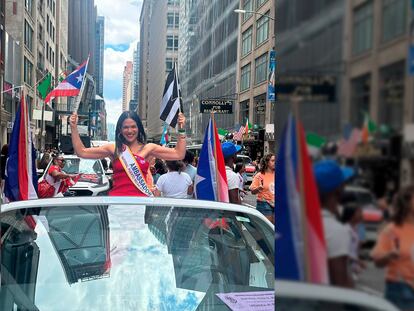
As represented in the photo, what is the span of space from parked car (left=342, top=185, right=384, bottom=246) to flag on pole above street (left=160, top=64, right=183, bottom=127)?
6.37 m

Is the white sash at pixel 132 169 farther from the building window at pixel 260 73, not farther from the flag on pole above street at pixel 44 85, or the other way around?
the building window at pixel 260 73

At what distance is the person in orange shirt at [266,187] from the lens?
6.57m

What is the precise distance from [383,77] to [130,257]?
202 centimetres

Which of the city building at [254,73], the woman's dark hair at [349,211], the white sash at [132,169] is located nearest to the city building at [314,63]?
the woman's dark hair at [349,211]

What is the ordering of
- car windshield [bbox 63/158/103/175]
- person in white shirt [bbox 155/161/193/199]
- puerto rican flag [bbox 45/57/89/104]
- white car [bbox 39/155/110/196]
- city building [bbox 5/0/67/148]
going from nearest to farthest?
city building [bbox 5/0/67/148], person in white shirt [bbox 155/161/193/199], puerto rican flag [bbox 45/57/89/104], white car [bbox 39/155/110/196], car windshield [bbox 63/158/103/175]

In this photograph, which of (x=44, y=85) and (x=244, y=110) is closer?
(x=44, y=85)

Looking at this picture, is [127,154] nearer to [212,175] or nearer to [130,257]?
[212,175]

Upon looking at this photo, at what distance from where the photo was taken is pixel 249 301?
234 cm

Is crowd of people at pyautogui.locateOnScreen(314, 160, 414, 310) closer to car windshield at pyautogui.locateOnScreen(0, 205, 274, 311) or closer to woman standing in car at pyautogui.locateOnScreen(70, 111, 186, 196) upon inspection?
car windshield at pyautogui.locateOnScreen(0, 205, 274, 311)

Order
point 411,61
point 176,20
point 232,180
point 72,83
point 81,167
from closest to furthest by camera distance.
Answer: point 411,61 < point 232,180 < point 72,83 < point 81,167 < point 176,20

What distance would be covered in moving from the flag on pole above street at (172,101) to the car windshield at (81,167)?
5.26 meters

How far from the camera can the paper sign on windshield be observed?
225cm

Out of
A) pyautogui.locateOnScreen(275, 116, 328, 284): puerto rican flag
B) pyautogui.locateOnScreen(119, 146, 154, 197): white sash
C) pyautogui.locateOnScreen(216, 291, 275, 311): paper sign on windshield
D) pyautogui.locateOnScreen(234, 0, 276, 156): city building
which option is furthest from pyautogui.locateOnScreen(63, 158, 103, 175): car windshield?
pyautogui.locateOnScreen(275, 116, 328, 284): puerto rican flag

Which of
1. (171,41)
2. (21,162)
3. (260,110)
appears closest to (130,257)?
(21,162)
